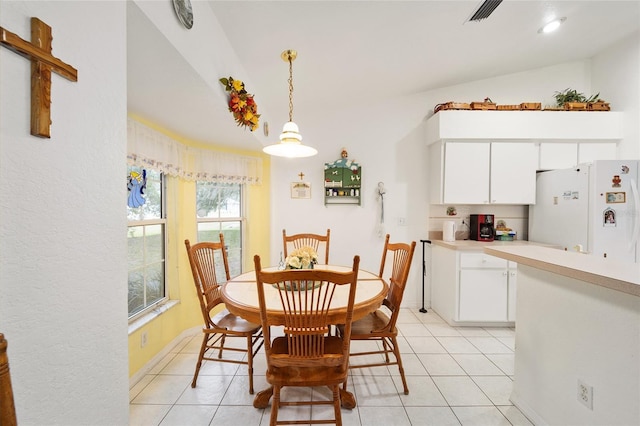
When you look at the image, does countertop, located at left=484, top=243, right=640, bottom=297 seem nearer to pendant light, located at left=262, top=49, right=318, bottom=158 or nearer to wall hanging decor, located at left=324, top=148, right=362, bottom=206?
pendant light, located at left=262, top=49, right=318, bottom=158

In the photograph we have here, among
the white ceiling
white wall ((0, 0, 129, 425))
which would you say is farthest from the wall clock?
white wall ((0, 0, 129, 425))

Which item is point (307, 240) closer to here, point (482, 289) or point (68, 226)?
point (482, 289)

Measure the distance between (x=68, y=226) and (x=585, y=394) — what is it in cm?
226

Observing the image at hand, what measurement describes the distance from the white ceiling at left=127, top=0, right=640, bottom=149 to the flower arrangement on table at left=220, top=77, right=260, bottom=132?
3.0 inches

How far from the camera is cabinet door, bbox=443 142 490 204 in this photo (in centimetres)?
311

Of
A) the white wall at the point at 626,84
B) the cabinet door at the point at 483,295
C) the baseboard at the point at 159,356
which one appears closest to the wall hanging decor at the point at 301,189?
the baseboard at the point at 159,356

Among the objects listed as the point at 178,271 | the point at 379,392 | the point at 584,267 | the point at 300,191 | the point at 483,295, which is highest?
the point at 300,191

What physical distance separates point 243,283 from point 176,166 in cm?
135

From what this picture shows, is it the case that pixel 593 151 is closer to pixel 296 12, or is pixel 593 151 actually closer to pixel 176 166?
pixel 296 12

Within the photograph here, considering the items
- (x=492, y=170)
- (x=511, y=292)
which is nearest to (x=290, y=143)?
(x=492, y=170)

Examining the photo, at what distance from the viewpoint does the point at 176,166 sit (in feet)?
8.27

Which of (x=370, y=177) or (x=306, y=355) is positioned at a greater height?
(x=370, y=177)

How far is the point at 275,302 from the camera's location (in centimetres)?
159

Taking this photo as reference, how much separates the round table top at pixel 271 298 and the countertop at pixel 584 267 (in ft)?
2.85
